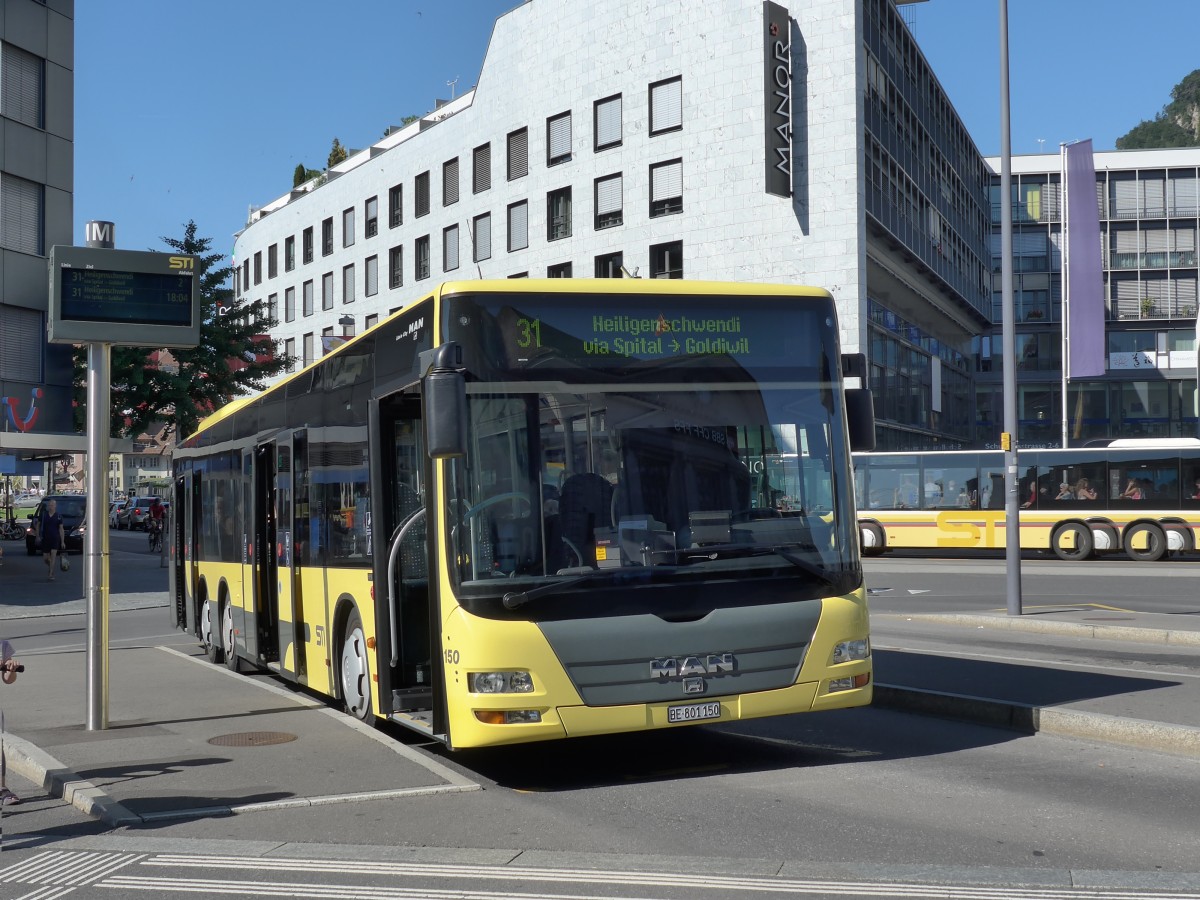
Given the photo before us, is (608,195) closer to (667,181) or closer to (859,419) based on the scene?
(667,181)

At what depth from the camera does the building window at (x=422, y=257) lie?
180 ft

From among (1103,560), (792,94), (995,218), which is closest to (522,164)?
(792,94)

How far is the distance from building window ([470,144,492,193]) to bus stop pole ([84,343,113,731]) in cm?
4140

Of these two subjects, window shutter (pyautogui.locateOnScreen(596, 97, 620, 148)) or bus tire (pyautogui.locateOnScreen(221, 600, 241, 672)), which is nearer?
bus tire (pyautogui.locateOnScreen(221, 600, 241, 672))

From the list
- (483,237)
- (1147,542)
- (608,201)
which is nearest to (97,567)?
(1147,542)

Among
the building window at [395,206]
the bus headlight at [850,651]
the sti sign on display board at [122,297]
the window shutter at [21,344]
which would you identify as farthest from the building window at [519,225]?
the bus headlight at [850,651]

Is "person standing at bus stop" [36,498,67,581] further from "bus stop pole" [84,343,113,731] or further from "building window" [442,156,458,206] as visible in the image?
"bus stop pole" [84,343,113,731]

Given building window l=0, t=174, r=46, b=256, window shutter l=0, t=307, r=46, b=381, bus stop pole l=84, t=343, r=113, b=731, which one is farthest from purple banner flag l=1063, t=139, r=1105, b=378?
bus stop pole l=84, t=343, r=113, b=731

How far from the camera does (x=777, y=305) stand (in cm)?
857

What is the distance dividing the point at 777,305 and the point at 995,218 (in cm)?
7223

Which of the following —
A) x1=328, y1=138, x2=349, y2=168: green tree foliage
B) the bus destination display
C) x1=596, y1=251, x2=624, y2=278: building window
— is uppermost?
x1=328, y1=138, x2=349, y2=168: green tree foliage

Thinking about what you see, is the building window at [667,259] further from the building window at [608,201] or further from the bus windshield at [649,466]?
the bus windshield at [649,466]

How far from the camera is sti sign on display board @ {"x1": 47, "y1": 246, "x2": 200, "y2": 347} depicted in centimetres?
1002

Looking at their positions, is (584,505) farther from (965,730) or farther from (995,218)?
(995,218)
